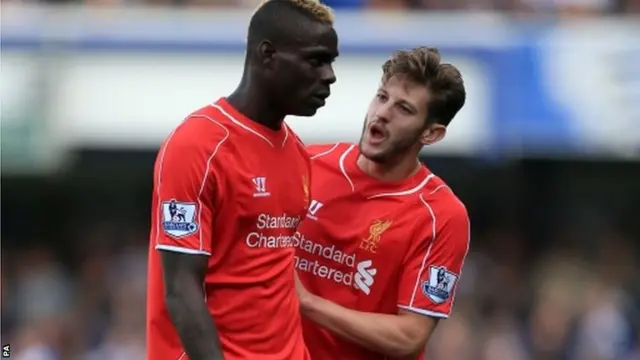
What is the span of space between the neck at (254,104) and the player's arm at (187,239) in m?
0.31

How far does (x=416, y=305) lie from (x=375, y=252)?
25 cm

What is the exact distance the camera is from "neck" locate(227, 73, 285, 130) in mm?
5383

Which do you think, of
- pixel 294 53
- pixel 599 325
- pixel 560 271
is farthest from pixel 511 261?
pixel 294 53

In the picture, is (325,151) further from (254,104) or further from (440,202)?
(254,104)

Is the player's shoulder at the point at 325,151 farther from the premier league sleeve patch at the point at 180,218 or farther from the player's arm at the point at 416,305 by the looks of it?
the premier league sleeve patch at the point at 180,218

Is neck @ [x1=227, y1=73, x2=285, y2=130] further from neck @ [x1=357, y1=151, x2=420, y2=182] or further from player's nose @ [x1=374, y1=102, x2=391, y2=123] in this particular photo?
neck @ [x1=357, y1=151, x2=420, y2=182]

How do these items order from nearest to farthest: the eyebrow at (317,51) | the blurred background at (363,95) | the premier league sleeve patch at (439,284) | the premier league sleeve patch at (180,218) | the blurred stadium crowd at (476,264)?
the premier league sleeve patch at (180,218)
the eyebrow at (317,51)
the premier league sleeve patch at (439,284)
the blurred stadium crowd at (476,264)
the blurred background at (363,95)

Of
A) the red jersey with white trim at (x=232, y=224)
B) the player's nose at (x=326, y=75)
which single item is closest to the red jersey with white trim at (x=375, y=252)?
the red jersey with white trim at (x=232, y=224)

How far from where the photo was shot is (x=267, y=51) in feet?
17.4

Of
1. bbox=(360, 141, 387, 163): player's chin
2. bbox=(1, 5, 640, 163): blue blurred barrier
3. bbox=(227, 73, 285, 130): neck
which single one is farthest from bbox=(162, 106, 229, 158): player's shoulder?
bbox=(1, 5, 640, 163): blue blurred barrier

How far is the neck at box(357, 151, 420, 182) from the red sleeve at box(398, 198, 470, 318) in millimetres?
157

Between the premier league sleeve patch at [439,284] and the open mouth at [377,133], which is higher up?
the open mouth at [377,133]

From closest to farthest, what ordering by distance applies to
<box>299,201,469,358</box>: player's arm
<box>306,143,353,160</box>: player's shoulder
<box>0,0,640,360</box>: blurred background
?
<box>299,201,469,358</box>: player's arm
<box>306,143,353,160</box>: player's shoulder
<box>0,0,640,360</box>: blurred background

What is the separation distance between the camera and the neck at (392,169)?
20.6ft
